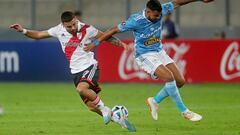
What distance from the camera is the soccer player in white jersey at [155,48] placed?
13328 mm

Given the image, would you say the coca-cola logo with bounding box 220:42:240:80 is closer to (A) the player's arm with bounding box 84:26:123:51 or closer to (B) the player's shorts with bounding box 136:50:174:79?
(B) the player's shorts with bounding box 136:50:174:79

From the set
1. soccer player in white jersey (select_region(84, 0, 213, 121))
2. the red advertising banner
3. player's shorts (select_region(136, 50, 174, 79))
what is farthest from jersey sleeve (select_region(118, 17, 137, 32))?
the red advertising banner

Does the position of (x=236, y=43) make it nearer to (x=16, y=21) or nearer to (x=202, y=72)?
(x=202, y=72)

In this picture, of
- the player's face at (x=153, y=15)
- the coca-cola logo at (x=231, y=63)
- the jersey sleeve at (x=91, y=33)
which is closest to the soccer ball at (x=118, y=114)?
the jersey sleeve at (x=91, y=33)

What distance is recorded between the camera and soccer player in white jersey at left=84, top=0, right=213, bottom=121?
43.7ft

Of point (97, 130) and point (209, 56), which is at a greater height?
point (97, 130)

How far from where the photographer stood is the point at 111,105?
17.5 m

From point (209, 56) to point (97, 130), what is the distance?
11.5 meters

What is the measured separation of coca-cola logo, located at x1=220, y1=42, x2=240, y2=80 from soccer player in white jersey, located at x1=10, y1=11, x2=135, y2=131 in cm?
1092

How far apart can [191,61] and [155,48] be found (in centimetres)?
989

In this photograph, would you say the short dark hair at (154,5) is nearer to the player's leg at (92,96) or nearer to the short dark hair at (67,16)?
the short dark hair at (67,16)

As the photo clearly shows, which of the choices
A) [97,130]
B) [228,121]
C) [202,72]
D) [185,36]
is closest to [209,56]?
[202,72]

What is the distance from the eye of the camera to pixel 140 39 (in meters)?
13.8

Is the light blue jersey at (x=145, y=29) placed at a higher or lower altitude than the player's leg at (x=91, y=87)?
higher
